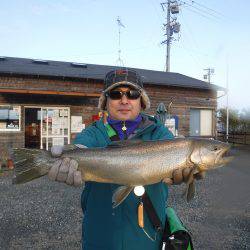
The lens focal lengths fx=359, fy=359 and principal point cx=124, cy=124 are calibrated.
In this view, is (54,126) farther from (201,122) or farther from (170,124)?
(201,122)

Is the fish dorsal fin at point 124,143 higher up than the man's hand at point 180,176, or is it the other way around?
the fish dorsal fin at point 124,143

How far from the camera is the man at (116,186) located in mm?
2977

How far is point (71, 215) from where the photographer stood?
27.5 ft

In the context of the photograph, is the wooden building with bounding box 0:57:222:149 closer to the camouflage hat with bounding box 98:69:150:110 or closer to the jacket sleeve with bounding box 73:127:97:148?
the camouflage hat with bounding box 98:69:150:110

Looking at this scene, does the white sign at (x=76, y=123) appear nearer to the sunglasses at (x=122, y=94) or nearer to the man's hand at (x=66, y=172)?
the sunglasses at (x=122, y=94)

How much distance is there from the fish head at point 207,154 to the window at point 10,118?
1517 cm

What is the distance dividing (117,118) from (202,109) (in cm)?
2126

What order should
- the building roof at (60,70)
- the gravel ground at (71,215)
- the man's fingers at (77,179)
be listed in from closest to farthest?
1. the man's fingers at (77,179)
2. the gravel ground at (71,215)
3. the building roof at (60,70)

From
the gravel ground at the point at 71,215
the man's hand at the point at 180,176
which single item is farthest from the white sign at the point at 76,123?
the man's hand at the point at 180,176

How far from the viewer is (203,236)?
6805 mm

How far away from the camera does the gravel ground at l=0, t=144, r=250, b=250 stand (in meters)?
6.59

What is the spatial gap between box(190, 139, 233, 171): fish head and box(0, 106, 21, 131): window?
49.8 feet

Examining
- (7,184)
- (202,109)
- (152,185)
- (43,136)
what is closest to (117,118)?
(152,185)

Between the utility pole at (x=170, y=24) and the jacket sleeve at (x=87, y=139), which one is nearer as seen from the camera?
the jacket sleeve at (x=87, y=139)
